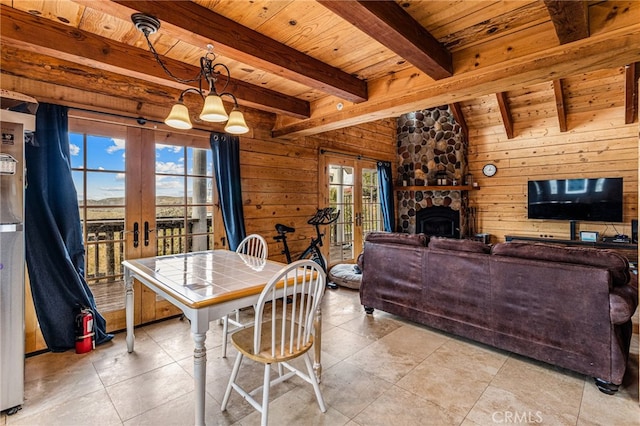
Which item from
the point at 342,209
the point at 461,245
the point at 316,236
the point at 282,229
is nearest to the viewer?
the point at 461,245

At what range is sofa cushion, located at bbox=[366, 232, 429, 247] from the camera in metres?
3.14

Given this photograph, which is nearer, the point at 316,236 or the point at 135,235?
the point at 135,235

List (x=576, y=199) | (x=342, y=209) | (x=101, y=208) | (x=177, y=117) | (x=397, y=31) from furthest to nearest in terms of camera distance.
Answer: (x=342, y=209) < (x=576, y=199) < (x=101, y=208) < (x=177, y=117) < (x=397, y=31)

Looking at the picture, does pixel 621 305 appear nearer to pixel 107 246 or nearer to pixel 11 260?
pixel 11 260

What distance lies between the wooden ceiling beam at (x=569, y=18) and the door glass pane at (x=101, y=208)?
3626 mm

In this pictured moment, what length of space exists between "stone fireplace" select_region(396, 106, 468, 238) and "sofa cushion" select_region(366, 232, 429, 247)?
10.6 feet

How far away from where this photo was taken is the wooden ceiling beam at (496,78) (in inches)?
77.7

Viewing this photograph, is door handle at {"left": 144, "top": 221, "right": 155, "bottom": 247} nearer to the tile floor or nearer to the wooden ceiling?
the tile floor

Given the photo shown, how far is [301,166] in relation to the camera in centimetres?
471

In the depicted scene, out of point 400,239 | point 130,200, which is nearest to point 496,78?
point 400,239

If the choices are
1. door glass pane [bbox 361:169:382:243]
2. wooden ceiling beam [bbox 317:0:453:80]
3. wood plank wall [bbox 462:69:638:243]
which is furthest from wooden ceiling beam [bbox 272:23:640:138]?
wood plank wall [bbox 462:69:638:243]

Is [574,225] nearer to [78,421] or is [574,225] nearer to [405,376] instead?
[405,376]

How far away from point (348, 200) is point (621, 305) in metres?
4.00

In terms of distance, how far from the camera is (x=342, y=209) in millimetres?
5590
